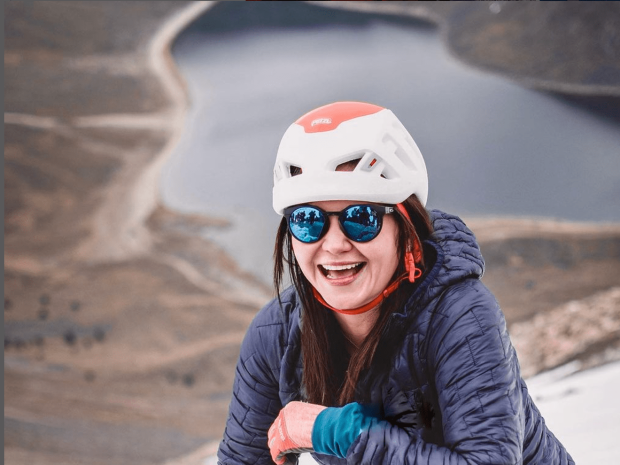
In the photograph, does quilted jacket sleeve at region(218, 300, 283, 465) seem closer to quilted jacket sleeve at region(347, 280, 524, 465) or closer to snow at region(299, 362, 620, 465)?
quilted jacket sleeve at region(347, 280, 524, 465)

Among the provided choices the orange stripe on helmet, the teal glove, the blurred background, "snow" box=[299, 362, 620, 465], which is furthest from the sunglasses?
the blurred background

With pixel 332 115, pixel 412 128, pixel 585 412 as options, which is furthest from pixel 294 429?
pixel 412 128

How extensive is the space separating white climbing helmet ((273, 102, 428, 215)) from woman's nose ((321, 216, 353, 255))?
0.04 m

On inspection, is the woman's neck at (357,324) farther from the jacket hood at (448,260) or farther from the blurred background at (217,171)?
the blurred background at (217,171)

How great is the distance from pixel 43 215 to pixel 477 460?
657 centimetres

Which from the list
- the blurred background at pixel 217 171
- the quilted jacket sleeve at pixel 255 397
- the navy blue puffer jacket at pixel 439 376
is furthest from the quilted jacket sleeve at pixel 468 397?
the blurred background at pixel 217 171

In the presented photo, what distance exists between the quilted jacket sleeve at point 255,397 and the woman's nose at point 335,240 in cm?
18

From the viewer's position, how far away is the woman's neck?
38.2 inches

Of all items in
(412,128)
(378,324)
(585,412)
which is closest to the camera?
(378,324)

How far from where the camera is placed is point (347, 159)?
915 millimetres

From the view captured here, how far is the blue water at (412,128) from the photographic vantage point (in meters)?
5.95

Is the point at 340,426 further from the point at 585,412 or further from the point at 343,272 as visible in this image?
the point at 585,412

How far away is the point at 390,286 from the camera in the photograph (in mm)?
939

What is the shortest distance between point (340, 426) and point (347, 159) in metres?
0.37
